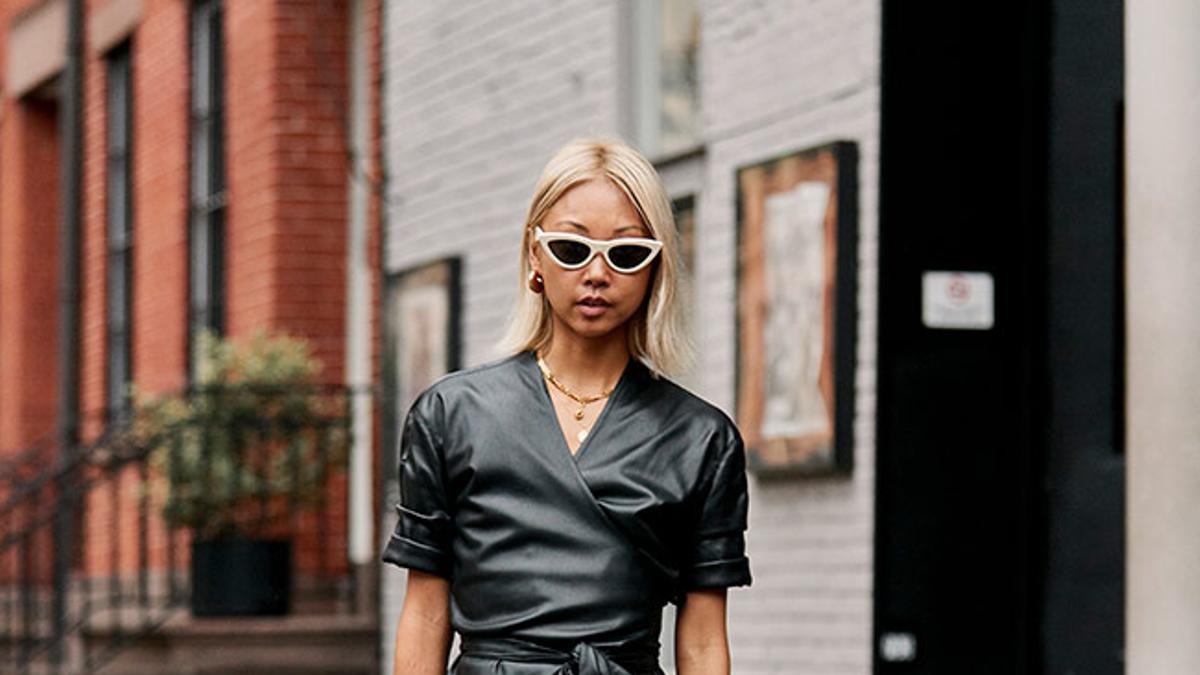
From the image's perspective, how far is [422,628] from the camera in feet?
11.6

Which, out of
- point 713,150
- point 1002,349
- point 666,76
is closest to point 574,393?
point 1002,349

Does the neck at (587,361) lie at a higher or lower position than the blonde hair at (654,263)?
lower

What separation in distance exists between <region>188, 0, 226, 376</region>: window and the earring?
35.0 feet

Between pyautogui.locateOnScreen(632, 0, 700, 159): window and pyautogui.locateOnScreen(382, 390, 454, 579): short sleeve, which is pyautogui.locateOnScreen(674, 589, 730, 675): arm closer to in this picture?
pyautogui.locateOnScreen(382, 390, 454, 579): short sleeve

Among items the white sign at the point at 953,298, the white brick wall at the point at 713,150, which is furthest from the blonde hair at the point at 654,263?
the white brick wall at the point at 713,150

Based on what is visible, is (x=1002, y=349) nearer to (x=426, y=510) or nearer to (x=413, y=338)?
(x=426, y=510)

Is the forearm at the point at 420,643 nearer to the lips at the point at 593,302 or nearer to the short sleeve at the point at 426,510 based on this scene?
the short sleeve at the point at 426,510

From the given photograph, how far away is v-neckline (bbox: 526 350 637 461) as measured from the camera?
3.50 metres

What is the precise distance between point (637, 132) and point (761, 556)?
5.88ft

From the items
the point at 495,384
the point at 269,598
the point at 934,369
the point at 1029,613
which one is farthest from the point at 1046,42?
the point at 269,598

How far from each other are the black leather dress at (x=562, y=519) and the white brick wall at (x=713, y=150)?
2.56 m

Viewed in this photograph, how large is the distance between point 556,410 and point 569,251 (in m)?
0.21

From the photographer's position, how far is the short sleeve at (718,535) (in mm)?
3502

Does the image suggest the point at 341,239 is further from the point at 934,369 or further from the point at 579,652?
the point at 579,652
